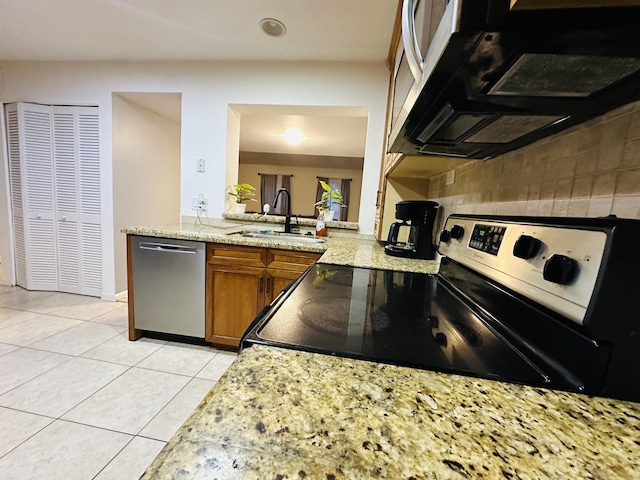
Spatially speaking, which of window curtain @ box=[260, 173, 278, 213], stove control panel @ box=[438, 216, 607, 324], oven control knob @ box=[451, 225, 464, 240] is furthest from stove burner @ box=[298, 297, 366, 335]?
window curtain @ box=[260, 173, 278, 213]

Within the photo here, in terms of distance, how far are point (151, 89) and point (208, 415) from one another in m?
3.00

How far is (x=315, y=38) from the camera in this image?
6.36ft

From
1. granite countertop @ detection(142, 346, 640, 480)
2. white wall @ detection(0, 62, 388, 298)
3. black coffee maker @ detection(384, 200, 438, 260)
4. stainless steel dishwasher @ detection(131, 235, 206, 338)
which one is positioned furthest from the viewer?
white wall @ detection(0, 62, 388, 298)

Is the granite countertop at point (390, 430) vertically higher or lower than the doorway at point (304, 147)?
lower

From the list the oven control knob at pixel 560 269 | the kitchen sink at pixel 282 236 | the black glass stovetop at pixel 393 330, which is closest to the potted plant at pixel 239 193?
the kitchen sink at pixel 282 236

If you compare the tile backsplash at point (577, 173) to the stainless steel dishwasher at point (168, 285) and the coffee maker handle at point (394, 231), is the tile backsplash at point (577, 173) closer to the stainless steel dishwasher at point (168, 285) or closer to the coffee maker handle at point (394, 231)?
the coffee maker handle at point (394, 231)

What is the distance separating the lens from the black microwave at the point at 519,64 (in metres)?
0.37

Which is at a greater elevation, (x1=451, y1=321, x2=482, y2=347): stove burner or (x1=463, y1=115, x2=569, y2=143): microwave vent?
(x1=463, y1=115, x2=569, y2=143): microwave vent

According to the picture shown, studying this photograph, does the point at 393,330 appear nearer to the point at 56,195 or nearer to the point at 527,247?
the point at 527,247

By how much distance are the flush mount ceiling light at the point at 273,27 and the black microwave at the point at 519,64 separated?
147 centimetres

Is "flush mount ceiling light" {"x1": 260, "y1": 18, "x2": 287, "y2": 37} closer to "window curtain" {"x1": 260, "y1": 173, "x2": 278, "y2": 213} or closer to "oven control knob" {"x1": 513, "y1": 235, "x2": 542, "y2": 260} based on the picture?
"oven control knob" {"x1": 513, "y1": 235, "x2": 542, "y2": 260}

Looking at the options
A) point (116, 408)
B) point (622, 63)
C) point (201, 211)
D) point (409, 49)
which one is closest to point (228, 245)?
point (201, 211)

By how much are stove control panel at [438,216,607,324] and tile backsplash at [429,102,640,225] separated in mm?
127

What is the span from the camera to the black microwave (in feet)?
1.20
